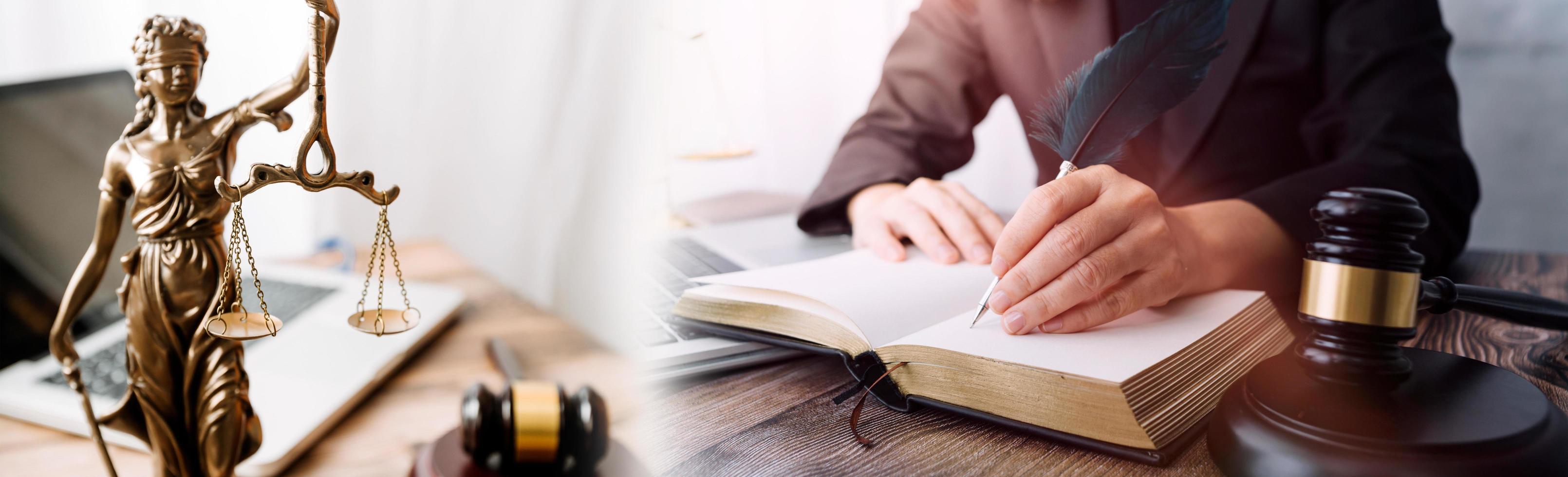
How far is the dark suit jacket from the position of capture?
0.51 m

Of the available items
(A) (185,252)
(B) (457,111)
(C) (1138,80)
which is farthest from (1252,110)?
(B) (457,111)

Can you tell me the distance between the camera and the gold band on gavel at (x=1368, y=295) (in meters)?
0.32

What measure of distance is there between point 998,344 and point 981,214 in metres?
0.14

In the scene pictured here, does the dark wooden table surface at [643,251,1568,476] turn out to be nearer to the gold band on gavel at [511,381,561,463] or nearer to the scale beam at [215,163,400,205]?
the gold band on gavel at [511,381,561,463]

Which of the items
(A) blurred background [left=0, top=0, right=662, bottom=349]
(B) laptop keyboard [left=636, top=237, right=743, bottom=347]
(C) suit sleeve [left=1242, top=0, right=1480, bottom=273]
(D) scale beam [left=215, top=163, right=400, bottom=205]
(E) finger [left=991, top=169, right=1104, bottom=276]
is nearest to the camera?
(D) scale beam [left=215, top=163, right=400, bottom=205]

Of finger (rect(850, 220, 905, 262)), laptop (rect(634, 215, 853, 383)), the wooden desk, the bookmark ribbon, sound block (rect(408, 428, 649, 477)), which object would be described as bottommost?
the wooden desk

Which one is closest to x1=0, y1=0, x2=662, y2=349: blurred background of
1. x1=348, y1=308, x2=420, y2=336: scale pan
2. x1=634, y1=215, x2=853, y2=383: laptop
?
x1=634, y1=215, x2=853, y2=383: laptop

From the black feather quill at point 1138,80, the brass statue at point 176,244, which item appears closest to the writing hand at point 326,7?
the brass statue at point 176,244

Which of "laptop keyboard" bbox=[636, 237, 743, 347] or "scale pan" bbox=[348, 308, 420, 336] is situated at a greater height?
"scale pan" bbox=[348, 308, 420, 336]

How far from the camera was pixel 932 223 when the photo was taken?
1.60 ft

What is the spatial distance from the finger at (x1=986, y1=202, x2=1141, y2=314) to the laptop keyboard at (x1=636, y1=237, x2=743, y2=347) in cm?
18

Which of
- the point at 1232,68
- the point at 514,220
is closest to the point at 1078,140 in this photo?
the point at 1232,68

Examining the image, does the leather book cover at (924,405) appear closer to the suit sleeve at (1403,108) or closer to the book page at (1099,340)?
the book page at (1099,340)

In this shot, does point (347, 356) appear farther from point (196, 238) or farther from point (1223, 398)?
point (1223, 398)
